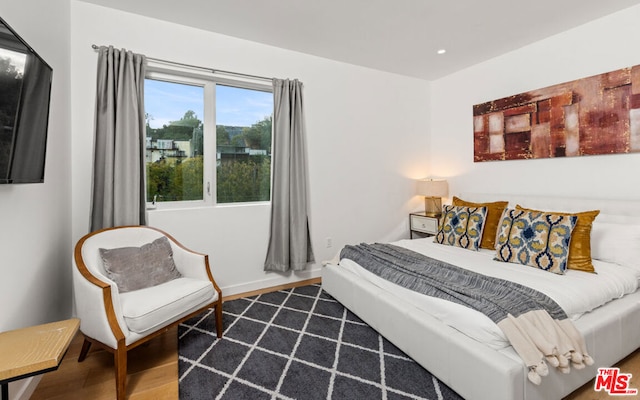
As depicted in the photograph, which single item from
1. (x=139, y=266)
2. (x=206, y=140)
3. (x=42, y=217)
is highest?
(x=206, y=140)

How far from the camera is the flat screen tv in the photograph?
1290 millimetres

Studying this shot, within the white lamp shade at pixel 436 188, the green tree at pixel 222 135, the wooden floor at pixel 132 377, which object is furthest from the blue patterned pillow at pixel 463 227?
the green tree at pixel 222 135

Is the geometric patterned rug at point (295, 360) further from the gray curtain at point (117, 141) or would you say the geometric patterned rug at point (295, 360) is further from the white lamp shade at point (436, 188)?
the white lamp shade at point (436, 188)

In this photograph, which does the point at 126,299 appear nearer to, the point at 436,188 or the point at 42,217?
the point at 42,217

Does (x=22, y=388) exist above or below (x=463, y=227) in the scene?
below

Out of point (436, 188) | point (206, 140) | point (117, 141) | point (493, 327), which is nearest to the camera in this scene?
point (493, 327)

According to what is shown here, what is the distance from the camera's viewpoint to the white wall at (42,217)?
61.1 inches

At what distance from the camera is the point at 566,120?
296 centimetres

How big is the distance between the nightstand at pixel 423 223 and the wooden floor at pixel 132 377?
2.07m

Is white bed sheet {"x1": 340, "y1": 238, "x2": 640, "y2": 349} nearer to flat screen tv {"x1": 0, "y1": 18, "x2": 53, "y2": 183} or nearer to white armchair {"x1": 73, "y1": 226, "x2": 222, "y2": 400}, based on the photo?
white armchair {"x1": 73, "y1": 226, "x2": 222, "y2": 400}

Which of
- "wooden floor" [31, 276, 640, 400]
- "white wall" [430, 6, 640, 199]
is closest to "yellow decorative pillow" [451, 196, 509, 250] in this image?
"white wall" [430, 6, 640, 199]

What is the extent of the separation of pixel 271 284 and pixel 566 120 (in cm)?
347

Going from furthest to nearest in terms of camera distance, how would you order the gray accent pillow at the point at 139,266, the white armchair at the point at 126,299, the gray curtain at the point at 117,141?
1. the gray curtain at the point at 117,141
2. the gray accent pillow at the point at 139,266
3. the white armchair at the point at 126,299

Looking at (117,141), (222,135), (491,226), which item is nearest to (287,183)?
(222,135)
